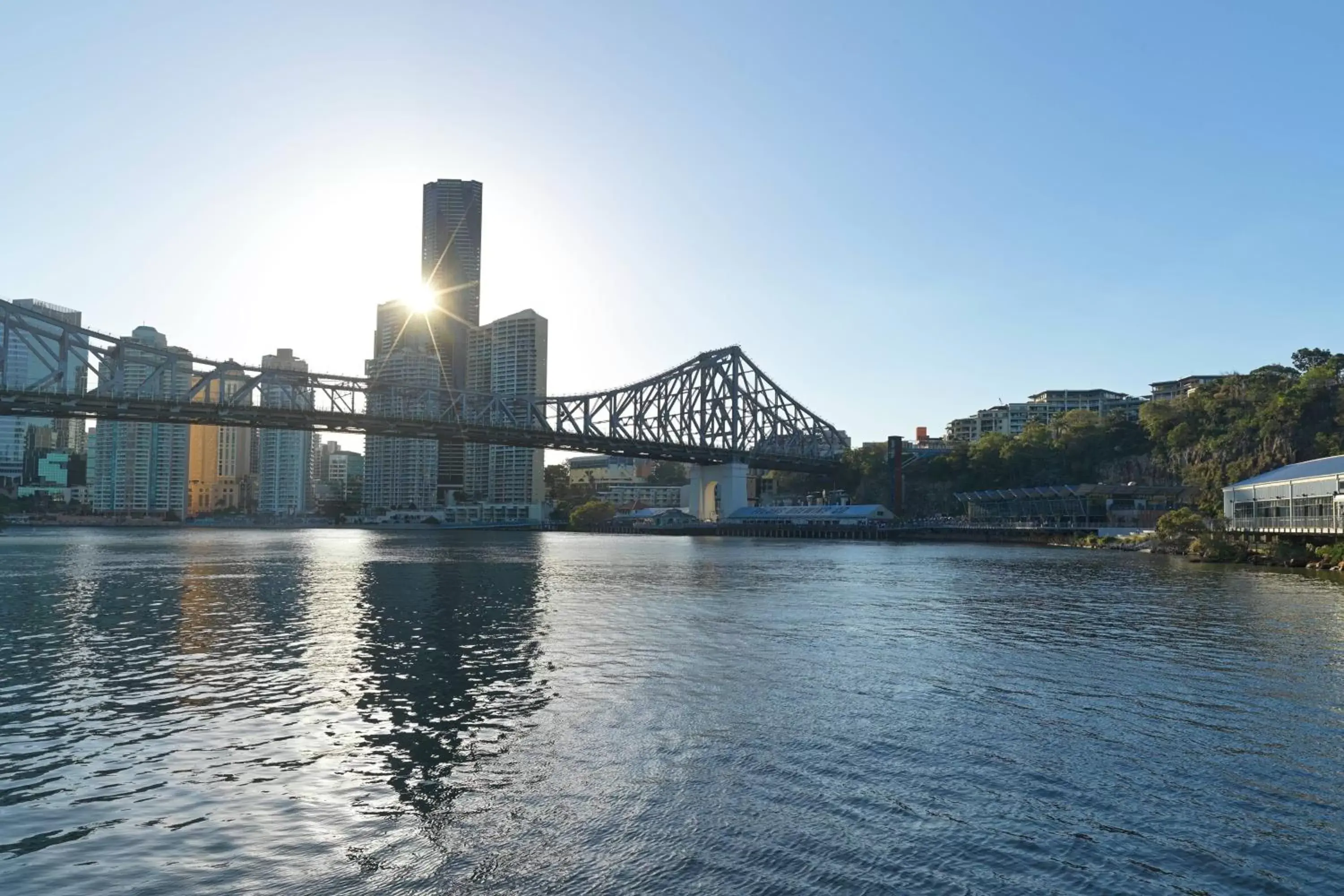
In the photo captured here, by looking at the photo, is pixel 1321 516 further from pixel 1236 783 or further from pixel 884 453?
pixel 884 453

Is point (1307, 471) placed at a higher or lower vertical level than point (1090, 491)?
Result: higher

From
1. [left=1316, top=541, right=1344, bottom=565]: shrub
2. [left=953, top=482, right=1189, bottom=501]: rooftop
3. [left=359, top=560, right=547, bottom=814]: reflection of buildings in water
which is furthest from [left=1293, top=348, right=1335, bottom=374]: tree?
[left=359, top=560, right=547, bottom=814]: reflection of buildings in water

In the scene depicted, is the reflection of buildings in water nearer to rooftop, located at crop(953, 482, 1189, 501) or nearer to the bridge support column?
rooftop, located at crop(953, 482, 1189, 501)

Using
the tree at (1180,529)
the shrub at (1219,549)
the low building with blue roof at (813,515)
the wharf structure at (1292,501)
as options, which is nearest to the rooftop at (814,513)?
the low building with blue roof at (813,515)

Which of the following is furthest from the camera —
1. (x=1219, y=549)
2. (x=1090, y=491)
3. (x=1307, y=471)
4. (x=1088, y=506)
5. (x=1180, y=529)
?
(x=1088, y=506)

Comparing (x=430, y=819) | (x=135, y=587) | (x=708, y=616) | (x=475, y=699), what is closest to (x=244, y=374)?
(x=135, y=587)

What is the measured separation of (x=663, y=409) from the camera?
180000 millimetres

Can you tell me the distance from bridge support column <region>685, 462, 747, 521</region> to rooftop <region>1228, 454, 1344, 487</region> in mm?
100836

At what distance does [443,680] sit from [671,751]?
1026 centimetres

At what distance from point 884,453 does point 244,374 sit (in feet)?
419

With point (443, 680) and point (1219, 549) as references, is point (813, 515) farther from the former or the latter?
point (443, 680)

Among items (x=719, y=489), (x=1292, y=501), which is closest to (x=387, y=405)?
(x=719, y=489)

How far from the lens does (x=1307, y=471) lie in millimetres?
85062

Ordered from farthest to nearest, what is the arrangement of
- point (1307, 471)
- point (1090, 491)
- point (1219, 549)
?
point (1090, 491) → point (1307, 471) → point (1219, 549)
